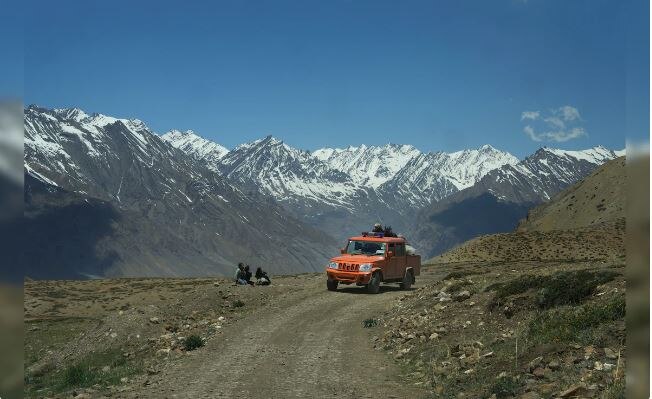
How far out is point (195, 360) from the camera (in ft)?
56.3

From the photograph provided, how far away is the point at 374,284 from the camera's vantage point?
1231 inches

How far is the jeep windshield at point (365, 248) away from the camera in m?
32.3

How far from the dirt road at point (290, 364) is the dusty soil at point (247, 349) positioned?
0.03m

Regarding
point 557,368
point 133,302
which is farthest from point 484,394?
point 133,302

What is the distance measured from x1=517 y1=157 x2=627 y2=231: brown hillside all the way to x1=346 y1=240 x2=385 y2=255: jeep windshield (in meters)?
83.0

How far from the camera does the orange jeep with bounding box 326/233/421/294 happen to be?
31.1m

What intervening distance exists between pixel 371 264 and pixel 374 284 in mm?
1129

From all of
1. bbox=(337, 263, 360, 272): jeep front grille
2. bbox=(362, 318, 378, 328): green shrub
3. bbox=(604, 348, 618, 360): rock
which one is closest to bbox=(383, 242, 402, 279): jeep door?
bbox=(337, 263, 360, 272): jeep front grille

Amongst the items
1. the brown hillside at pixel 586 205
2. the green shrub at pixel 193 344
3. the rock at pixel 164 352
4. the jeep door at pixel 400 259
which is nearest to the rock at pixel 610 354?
the green shrub at pixel 193 344

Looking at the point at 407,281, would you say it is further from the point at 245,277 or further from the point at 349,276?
the point at 245,277

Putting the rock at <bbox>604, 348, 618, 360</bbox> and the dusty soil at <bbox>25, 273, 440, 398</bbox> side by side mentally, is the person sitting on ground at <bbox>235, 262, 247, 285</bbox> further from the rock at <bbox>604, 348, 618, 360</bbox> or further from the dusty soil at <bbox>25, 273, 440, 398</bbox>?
the rock at <bbox>604, 348, 618, 360</bbox>

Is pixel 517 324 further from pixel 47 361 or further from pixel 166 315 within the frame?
pixel 47 361
